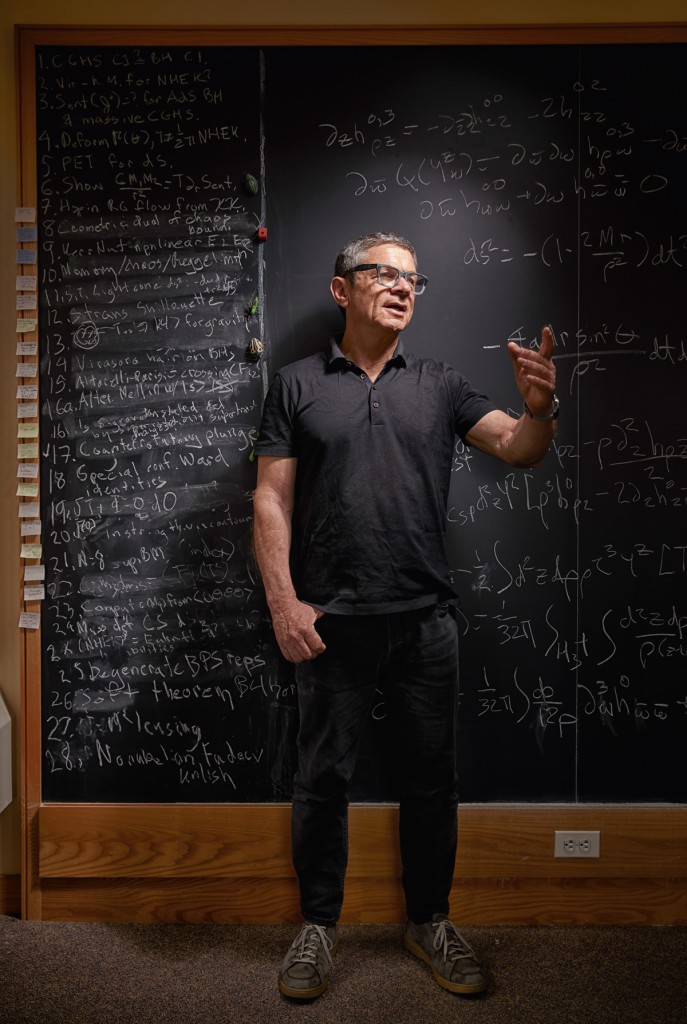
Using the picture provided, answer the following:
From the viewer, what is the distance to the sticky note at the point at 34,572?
2289 millimetres

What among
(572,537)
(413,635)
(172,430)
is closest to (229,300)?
(172,430)

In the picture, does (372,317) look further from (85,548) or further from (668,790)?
(668,790)

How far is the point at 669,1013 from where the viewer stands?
182cm

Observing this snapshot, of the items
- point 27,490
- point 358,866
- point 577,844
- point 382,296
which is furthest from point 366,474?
point 577,844

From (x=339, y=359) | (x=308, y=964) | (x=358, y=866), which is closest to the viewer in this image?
(x=308, y=964)

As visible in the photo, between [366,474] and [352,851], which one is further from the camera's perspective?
[352,851]

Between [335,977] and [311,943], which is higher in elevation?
[311,943]

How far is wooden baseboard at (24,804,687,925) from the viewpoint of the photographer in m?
2.24

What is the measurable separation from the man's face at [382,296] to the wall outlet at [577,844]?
5.50 ft

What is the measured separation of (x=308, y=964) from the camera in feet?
6.27

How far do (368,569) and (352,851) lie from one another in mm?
974

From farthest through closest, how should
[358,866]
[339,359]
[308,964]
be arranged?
[358,866]
[339,359]
[308,964]

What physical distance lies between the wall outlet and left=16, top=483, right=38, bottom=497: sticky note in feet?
6.65

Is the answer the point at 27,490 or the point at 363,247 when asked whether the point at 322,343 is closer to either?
the point at 363,247
